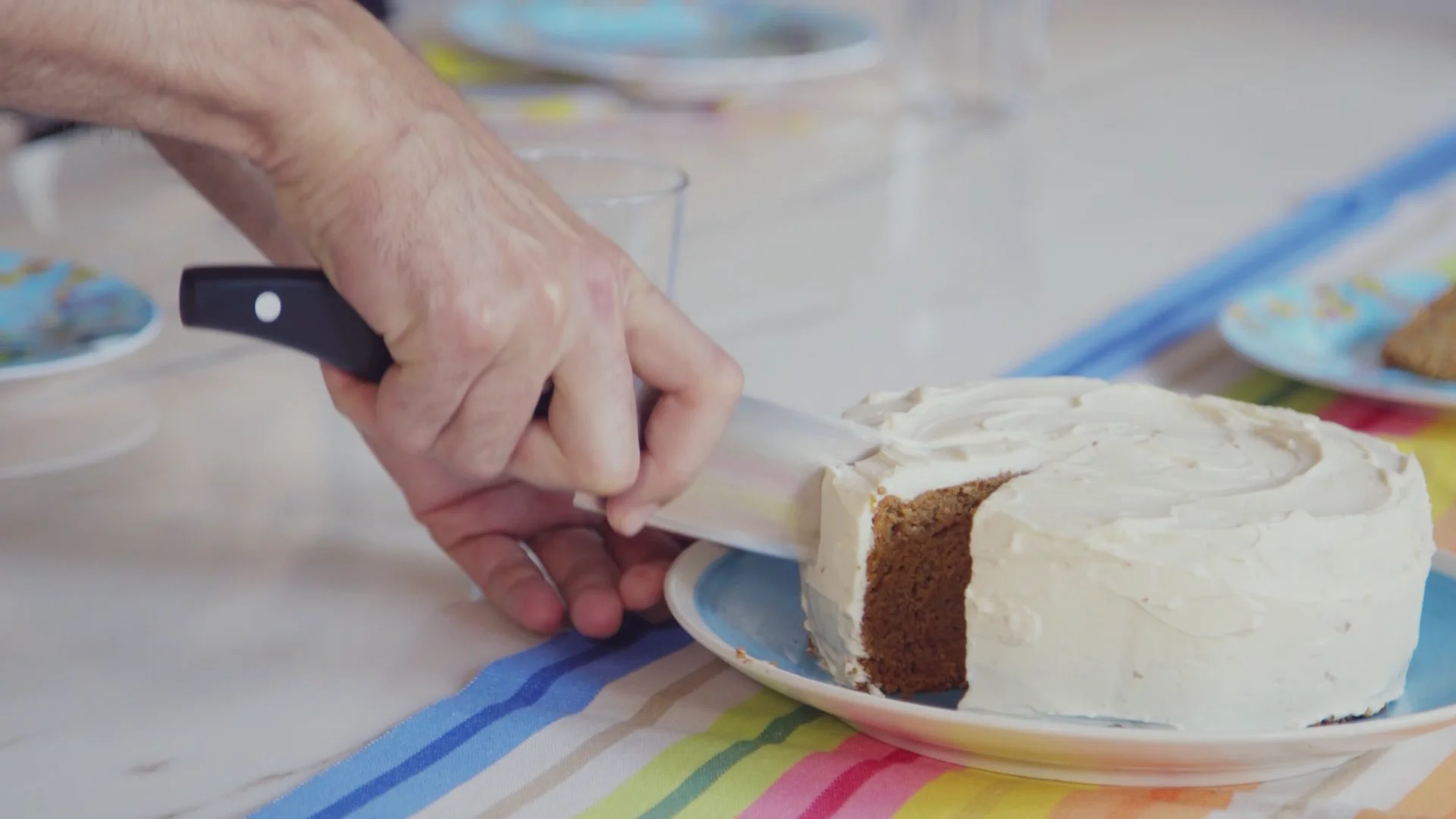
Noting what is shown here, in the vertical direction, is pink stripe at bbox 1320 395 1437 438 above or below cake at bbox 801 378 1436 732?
below

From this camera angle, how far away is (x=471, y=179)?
0.81m

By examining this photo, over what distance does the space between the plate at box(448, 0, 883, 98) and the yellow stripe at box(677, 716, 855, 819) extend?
139 cm

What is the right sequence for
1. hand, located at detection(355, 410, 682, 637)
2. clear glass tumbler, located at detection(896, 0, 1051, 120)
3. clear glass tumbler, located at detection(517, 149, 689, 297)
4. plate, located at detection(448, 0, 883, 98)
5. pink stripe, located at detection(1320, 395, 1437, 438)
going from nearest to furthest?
hand, located at detection(355, 410, 682, 637) → clear glass tumbler, located at detection(517, 149, 689, 297) → pink stripe, located at detection(1320, 395, 1437, 438) → plate, located at detection(448, 0, 883, 98) → clear glass tumbler, located at detection(896, 0, 1051, 120)

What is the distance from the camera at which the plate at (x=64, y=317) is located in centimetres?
123

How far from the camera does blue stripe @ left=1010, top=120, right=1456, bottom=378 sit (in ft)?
4.81

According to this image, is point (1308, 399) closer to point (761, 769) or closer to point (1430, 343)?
point (1430, 343)

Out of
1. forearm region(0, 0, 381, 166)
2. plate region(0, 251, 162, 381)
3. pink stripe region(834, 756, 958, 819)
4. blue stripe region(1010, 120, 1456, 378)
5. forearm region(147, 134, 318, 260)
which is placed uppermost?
forearm region(0, 0, 381, 166)

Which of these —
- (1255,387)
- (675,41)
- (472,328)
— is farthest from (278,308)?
(675,41)

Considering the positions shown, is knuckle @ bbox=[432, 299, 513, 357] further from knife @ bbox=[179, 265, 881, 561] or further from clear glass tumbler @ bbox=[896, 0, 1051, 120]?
clear glass tumbler @ bbox=[896, 0, 1051, 120]

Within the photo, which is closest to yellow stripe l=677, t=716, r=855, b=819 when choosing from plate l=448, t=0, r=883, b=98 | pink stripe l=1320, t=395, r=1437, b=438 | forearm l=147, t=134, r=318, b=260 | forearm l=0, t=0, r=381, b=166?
forearm l=0, t=0, r=381, b=166

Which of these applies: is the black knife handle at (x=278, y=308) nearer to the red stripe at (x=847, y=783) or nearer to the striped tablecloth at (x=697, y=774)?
the striped tablecloth at (x=697, y=774)

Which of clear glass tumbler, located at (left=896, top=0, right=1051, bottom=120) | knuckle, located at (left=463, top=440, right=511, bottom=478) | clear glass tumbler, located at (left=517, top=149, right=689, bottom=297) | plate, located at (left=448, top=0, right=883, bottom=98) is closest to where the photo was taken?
knuckle, located at (left=463, top=440, right=511, bottom=478)

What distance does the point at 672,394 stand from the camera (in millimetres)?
893

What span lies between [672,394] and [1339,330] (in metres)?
0.81
